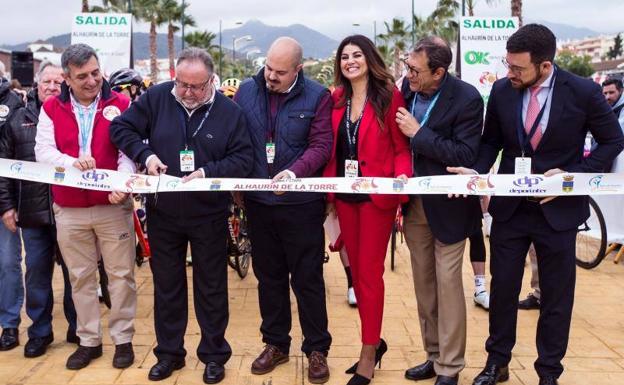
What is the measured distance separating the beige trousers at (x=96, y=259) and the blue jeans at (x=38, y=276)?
401mm

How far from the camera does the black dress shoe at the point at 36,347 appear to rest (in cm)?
442

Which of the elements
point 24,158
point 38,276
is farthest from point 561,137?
point 38,276

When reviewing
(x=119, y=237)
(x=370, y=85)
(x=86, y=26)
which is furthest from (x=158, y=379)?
(x=86, y=26)

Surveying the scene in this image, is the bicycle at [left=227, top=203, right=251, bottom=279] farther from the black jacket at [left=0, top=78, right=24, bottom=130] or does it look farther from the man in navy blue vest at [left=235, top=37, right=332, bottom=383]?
the black jacket at [left=0, top=78, right=24, bottom=130]

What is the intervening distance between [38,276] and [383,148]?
2.61 metres

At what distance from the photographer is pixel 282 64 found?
3.78 m

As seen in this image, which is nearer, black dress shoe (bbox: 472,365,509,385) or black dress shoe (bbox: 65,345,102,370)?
black dress shoe (bbox: 472,365,509,385)

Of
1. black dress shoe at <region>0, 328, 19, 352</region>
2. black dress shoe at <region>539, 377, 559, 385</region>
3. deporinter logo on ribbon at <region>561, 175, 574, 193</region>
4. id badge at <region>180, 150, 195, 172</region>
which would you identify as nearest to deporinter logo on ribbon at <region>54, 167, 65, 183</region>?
id badge at <region>180, 150, 195, 172</region>

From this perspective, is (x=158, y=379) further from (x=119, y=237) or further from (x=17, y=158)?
(x=17, y=158)

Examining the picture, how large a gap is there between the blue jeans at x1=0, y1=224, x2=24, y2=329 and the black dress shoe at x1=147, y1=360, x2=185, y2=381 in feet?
4.21

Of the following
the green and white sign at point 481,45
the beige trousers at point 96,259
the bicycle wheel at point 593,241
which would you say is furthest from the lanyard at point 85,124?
the green and white sign at point 481,45

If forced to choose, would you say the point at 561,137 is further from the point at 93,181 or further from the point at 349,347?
the point at 93,181

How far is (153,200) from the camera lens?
397cm

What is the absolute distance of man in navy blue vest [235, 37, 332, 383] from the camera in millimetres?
3834
